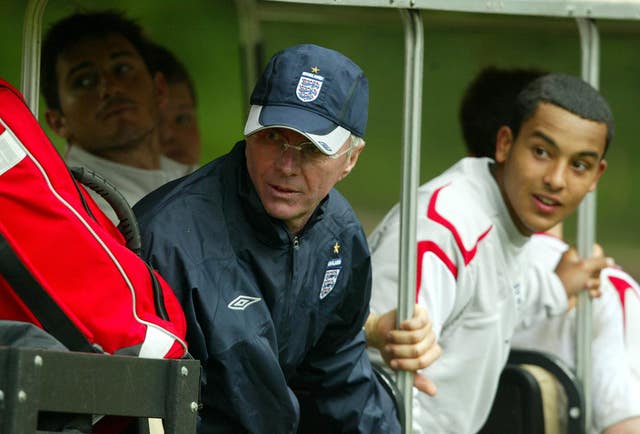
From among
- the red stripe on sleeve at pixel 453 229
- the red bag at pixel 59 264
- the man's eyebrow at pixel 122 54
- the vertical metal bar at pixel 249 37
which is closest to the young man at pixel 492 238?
the red stripe on sleeve at pixel 453 229

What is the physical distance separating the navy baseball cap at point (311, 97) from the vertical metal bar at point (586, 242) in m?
1.20

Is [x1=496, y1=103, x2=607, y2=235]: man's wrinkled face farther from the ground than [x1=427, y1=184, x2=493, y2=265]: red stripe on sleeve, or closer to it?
farther from the ground

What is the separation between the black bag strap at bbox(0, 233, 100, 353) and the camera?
6.98ft

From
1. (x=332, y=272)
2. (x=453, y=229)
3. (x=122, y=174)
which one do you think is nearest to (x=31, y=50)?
(x=332, y=272)

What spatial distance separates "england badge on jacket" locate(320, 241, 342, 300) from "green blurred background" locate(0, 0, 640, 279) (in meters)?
1.97

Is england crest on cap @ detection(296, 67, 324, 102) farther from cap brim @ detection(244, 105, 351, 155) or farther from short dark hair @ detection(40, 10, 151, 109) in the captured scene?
short dark hair @ detection(40, 10, 151, 109)

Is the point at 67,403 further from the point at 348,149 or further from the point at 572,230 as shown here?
the point at 572,230

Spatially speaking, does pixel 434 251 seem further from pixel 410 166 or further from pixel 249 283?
pixel 249 283

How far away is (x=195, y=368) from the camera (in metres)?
2.28

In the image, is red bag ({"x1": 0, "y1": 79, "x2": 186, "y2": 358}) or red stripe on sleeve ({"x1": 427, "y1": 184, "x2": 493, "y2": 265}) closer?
red bag ({"x1": 0, "y1": 79, "x2": 186, "y2": 358})

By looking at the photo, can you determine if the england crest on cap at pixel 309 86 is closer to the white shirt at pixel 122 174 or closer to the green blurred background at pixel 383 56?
the white shirt at pixel 122 174

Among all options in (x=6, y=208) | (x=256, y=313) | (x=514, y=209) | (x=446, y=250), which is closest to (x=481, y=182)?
(x=514, y=209)

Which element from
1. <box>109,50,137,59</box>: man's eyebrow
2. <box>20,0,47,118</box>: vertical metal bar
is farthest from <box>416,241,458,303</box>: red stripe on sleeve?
<box>109,50,137,59</box>: man's eyebrow

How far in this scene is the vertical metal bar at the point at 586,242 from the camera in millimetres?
3707
